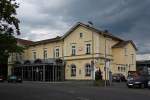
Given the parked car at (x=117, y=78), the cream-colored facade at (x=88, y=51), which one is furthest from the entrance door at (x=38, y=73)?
the parked car at (x=117, y=78)

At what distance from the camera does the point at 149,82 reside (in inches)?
1527

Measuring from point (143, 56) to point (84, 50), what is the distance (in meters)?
32.3

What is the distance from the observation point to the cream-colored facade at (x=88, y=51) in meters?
68.4

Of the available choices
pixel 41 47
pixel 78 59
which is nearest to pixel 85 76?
pixel 78 59

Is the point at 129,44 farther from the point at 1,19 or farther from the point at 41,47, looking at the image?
the point at 1,19

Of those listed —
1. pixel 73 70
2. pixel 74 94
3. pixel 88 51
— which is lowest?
pixel 74 94

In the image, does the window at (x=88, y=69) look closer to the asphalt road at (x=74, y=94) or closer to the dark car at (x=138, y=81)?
the dark car at (x=138, y=81)

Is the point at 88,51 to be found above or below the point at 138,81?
above

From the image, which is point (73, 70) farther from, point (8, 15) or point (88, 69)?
point (8, 15)

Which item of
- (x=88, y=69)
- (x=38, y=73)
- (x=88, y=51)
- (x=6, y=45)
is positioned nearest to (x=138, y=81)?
(x=6, y=45)

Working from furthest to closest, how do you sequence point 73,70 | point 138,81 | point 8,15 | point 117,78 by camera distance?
point 73,70, point 117,78, point 138,81, point 8,15

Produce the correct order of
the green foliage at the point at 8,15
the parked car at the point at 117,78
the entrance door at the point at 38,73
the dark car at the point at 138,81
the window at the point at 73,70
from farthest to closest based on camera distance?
the entrance door at the point at 38,73 < the window at the point at 73,70 < the parked car at the point at 117,78 < the dark car at the point at 138,81 < the green foliage at the point at 8,15

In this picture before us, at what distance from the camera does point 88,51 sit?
69.7m

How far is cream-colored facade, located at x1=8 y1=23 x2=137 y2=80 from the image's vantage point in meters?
68.4
